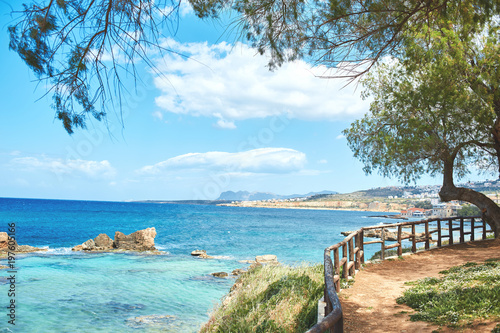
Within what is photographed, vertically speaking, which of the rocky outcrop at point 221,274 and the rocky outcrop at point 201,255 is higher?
the rocky outcrop at point 221,274

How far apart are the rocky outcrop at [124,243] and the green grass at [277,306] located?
2164cm

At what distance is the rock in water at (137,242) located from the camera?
1195 inches

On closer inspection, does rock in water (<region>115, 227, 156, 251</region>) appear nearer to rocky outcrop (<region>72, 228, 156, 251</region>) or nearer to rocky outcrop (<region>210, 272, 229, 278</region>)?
rocky outcrop (<region>72, 228, 156, 251</region>)

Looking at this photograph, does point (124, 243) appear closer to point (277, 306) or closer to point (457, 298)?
point (277, 306)

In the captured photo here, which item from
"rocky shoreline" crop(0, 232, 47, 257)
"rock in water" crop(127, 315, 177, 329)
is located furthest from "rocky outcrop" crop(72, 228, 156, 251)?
"rock in water" crop(127, 315, 177, 329)

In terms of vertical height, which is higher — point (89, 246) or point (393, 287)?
point (393, 287)

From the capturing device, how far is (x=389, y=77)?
1820cm

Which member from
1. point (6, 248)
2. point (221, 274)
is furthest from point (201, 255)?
point (6, 248)

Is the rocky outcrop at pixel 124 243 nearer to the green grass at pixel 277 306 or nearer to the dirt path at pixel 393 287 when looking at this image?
the green grass at pixel 277 306

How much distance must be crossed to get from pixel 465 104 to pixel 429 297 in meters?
9.39

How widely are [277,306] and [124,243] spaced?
25.9m

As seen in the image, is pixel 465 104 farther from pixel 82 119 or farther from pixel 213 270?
pixel 213 270

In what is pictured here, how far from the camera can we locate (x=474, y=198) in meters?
16.6

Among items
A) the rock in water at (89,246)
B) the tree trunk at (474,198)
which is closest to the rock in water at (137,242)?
the rock in water at (89,246)
